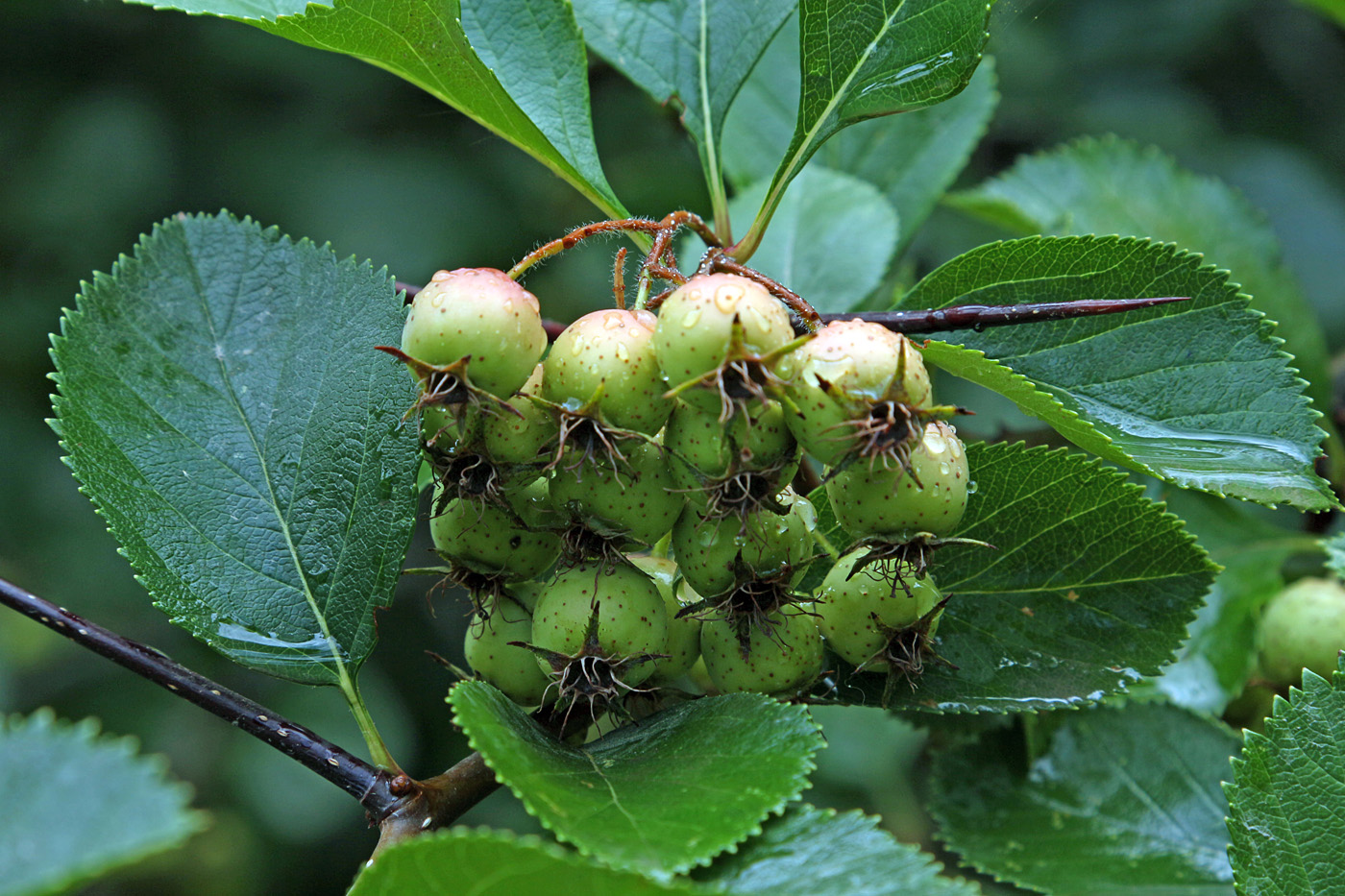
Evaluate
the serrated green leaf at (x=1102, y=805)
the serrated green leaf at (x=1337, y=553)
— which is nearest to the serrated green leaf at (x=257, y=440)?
the serrated green leaf at (x=1102, y=805)

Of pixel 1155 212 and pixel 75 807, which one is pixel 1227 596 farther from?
pixel 75 807

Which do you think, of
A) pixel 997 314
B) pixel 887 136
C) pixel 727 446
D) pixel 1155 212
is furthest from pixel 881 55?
pixel 1155 212

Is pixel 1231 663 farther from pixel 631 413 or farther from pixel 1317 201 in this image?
pixel 1317 201

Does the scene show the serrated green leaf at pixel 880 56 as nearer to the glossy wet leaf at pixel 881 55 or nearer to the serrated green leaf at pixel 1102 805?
the glossy wet leaf at pixel 881 55

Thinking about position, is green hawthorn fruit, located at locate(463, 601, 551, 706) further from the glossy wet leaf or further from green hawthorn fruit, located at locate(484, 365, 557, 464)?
the glossy wet leaf

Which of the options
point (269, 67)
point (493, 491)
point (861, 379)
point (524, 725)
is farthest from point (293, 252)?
point (269, 67)

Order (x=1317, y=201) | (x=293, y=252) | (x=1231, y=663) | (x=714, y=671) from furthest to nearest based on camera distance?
(x=1317, y=201), (x=1231, y=663), (x=293, y=252), (x=714, y=671)
